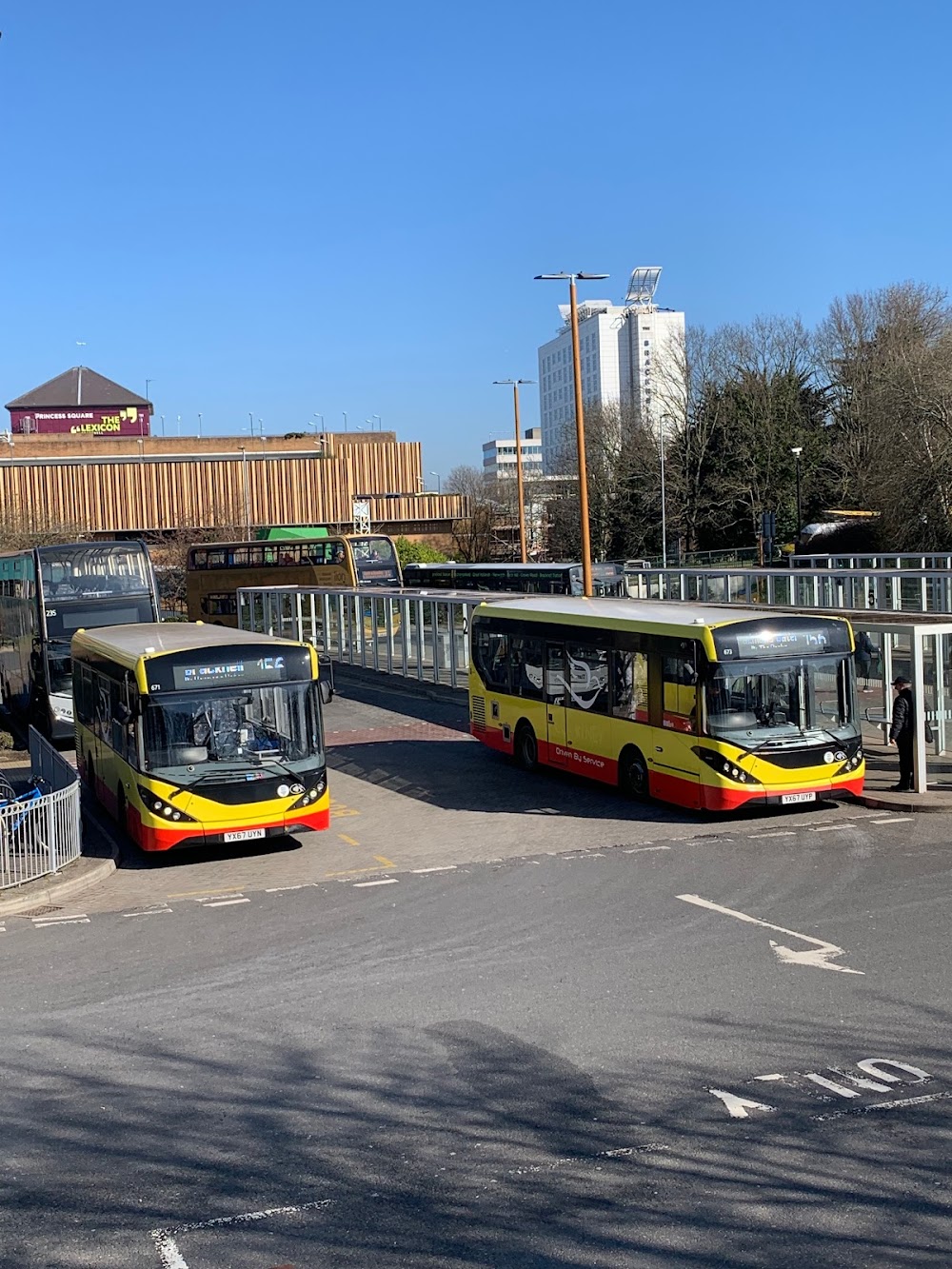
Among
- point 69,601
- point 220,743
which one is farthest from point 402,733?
point 220,743

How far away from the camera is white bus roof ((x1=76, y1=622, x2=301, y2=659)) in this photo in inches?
694

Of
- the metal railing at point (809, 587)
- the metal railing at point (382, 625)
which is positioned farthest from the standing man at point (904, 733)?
the metal railing at point (382, 625)

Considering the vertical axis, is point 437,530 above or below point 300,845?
above

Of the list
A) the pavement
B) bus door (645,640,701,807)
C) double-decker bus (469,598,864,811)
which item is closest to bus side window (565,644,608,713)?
double-decker bus (469,598,864,811)

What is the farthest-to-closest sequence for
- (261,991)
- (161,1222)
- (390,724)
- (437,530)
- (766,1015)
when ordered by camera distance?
(437,530) → (390,724) → (261,991) → (766,1015) → (161,1222)

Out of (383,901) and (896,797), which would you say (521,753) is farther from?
(383,901)

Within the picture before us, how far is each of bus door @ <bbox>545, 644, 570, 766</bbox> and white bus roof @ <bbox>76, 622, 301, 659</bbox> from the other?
416 centimetres

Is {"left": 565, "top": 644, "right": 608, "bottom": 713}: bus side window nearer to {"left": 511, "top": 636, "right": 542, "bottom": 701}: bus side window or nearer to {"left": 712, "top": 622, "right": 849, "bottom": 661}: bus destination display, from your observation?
{"left": 511, "top": 636, "right": 542, "bottom": 701}: bus side window

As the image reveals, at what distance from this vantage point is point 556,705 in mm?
21656

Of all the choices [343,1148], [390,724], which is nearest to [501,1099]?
[343,1148]

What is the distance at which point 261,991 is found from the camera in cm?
1128

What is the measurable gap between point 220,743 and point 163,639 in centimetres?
231

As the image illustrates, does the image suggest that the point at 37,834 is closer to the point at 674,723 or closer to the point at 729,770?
the point at 674,723

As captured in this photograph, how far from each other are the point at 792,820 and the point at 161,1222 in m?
12.4
